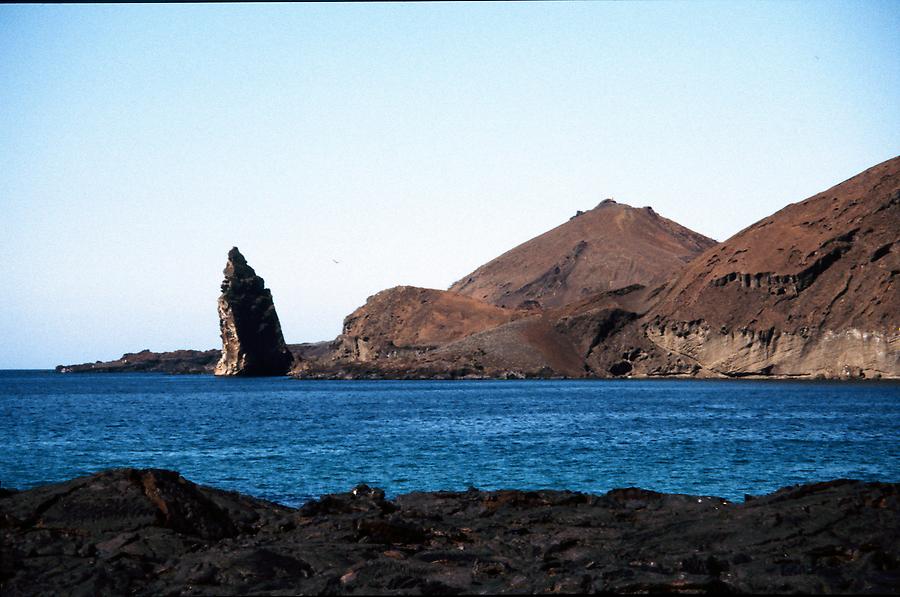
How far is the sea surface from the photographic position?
107 feet

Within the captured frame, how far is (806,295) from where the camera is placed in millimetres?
132500

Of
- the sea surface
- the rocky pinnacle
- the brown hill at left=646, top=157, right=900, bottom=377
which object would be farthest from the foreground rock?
the rocky pinnacle

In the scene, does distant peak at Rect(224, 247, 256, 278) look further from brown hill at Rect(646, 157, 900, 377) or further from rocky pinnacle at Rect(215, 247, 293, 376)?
brown hill at Rect(646, 157, 900, 377)

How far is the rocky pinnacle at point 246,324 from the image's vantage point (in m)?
180

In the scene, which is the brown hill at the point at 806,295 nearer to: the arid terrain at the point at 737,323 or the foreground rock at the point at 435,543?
the arid terrain at the point at 737,323

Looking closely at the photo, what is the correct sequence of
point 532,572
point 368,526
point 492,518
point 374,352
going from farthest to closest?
point 374,352, point 492,518, point 368,526, point 532,572

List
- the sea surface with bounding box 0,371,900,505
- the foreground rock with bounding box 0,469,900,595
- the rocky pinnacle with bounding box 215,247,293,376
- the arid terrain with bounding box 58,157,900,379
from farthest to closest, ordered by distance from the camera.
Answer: the rocky pinnacle with bounding box 215,247,293,376, the arid terrain with bounding box 58,157,900,379, the sea surface with bounding box 0,371,900,505, the foreground rock with bounding box 0,469,900,595

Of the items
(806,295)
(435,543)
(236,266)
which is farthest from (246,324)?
(435,543)

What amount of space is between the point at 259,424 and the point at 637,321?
362ft

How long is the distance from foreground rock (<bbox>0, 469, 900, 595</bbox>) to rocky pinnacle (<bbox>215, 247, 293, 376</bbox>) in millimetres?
163173

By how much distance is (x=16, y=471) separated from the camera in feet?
121

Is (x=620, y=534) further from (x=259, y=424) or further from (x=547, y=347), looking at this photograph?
(x=547, y=347)

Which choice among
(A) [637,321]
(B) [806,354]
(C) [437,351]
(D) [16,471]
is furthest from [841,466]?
(C) [437,351]

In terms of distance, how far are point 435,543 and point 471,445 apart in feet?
94.0
